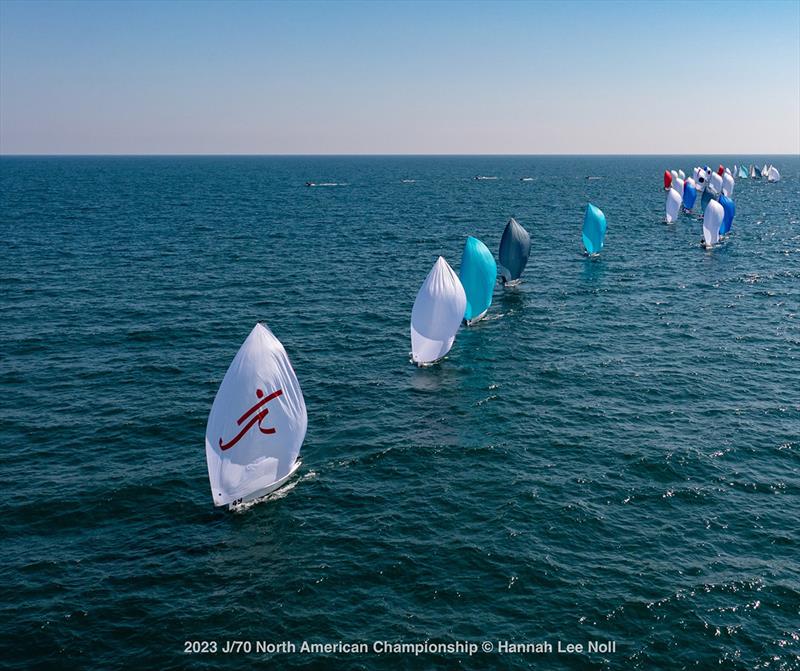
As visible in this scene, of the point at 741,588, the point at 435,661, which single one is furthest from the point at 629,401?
the point at 435,661

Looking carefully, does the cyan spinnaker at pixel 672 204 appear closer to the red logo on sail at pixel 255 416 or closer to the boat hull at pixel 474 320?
the boat hull at pixel 474 320

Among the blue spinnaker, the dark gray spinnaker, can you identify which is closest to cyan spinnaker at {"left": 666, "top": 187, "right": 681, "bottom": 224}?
the blue spinnaker

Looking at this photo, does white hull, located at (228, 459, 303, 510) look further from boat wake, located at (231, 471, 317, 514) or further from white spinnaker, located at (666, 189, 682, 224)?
white spinnaker, located at (666, 189, 682, 224)

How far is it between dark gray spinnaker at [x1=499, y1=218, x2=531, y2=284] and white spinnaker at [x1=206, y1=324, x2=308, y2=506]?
148 feet

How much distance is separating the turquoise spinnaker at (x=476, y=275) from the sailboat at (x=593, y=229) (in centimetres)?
3354

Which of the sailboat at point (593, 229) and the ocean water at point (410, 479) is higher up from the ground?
the sailboat at point (593, 229)

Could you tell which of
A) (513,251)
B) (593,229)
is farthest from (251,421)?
(593,229)

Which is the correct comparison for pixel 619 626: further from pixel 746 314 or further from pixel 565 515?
pixel 746 314

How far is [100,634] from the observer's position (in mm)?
23922

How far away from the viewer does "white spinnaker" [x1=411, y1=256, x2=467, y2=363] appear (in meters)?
49.3

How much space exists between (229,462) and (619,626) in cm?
1905

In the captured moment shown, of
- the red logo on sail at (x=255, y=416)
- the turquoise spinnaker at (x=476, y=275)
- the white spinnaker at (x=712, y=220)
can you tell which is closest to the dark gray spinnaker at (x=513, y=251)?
the turquoise spinnaker at (x=476, y=275)

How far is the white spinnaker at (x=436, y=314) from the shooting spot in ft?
162

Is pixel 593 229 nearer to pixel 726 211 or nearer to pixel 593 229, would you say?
pixel 593 229
